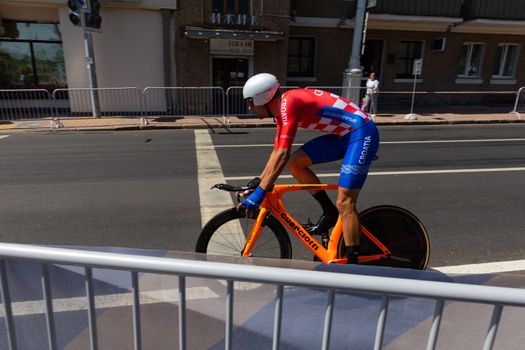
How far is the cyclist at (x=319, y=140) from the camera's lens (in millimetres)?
2773

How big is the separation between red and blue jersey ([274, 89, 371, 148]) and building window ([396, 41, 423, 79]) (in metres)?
18.2

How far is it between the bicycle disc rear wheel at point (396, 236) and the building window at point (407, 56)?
1799cm

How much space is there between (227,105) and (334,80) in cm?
677

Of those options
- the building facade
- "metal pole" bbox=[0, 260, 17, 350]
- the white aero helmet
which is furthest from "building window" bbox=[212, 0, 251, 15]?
→ "metal pole" bbox=[0, 260, 17, 350]

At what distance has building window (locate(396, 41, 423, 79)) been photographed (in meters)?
19.3

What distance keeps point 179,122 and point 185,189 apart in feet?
25.8

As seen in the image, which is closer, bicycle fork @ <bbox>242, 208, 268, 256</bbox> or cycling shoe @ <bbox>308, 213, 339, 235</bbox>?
bicycle fork @ <bbox>242, 208, 268, 256</bbox>

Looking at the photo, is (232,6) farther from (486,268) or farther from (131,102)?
(486,268)

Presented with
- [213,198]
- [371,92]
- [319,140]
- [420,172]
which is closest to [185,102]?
[371,92]

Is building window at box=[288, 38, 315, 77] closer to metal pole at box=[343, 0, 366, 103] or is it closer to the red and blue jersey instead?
metal pole at box=[343, 0, 366, 103]

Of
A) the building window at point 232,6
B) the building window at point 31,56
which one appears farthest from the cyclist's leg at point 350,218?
the building window at point 31,56

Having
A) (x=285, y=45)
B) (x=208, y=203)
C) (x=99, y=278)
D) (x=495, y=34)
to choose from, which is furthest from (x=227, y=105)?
(x=495, y=34)

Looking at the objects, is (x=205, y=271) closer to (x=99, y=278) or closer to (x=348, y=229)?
(x=99, y=278)

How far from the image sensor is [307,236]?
125 inches
